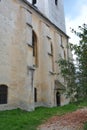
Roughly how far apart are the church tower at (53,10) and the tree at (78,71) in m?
19.9

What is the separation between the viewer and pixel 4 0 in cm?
2362

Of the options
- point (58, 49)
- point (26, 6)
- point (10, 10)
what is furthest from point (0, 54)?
point (58, 49)

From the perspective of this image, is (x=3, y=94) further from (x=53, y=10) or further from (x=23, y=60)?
(x=53, y=10)

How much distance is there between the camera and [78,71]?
14883 millimetres

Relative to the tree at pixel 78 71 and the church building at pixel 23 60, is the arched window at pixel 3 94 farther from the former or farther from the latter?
the tree at pixel 78 71

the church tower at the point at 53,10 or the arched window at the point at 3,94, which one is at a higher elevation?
the church tower at the point at 53,10

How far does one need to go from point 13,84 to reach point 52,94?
727cm

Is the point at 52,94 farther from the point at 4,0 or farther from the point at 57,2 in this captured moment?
the point at 57,2

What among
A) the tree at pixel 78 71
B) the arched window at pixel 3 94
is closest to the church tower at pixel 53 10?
the arched window at pixel 3 94

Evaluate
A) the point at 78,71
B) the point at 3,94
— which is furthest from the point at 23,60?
the point at 78,71

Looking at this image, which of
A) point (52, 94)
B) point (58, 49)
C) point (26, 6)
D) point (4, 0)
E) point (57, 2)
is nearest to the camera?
point (4, 0)

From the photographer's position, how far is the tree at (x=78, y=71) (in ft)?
47.1

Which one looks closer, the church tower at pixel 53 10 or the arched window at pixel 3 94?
the arched window at pixel 3 94

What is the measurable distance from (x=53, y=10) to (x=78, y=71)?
23.3 metres
